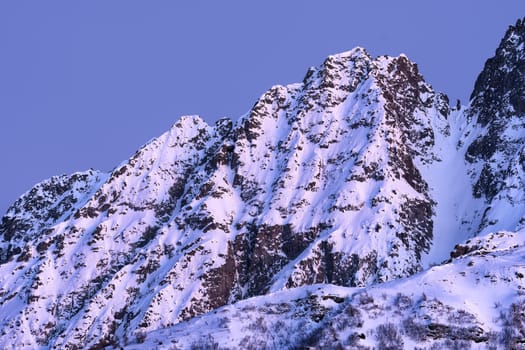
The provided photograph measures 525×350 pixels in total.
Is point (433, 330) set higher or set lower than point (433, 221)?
lower

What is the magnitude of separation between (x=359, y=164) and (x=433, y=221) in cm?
1861

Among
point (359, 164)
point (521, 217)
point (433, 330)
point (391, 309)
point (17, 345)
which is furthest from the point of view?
point (359, 164)

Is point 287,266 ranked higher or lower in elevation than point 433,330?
higher

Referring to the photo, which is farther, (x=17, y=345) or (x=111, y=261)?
(x=111, y=261)

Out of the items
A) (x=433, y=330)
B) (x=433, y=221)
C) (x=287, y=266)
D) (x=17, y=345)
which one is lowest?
(x=433, y=330)

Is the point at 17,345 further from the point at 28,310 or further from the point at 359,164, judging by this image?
the point at 359,164

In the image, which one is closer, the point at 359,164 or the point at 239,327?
the point at 239,327

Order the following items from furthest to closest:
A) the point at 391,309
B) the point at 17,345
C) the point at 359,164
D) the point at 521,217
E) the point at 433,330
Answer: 1. the point at 359,164
2. the point at 17,345
3. the point at 521,217
4. the point at 391,309
5. the point at 433,330

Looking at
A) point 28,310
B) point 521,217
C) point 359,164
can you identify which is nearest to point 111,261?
point 28,310

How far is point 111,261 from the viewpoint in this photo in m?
199

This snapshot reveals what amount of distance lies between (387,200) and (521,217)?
27488 mm

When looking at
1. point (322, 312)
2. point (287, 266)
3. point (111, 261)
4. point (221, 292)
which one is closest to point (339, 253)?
point (287, 266)

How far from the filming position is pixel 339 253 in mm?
174250

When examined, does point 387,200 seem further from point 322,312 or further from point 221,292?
point 322,312
